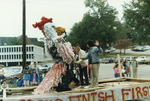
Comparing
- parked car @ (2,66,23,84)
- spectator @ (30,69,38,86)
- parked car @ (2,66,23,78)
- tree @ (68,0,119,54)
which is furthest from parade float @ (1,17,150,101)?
tree @ (68,0,119,54)

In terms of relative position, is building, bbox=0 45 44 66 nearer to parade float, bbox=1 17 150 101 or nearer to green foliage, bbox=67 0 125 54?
green foliage, bbox=67 0 125 54

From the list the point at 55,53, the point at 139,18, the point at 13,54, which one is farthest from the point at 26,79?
the point at 13,54

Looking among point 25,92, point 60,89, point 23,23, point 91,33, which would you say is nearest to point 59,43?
point 60,89

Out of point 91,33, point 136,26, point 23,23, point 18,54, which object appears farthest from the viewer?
point 91,33

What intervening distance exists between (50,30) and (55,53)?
706mm

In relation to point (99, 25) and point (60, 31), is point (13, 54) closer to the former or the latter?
point (99, 25)

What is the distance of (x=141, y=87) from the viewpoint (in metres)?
6.24

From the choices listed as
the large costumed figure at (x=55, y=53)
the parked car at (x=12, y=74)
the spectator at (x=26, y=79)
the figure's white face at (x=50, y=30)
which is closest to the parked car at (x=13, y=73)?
the parked car at (x=12, y=74)

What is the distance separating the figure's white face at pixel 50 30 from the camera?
5938 millimetres

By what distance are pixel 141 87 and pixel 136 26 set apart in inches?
1222

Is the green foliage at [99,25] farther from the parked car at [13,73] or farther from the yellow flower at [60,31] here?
the yellow flower at [60,31]

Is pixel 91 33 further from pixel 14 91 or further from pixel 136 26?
pixel 14 91

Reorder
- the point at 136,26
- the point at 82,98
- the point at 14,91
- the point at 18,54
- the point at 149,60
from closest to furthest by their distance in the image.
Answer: the point at 82,98 → the point at 14,91 → the point at 149,60 → the point at 136,26 → the point at 18,54

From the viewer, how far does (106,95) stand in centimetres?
568
